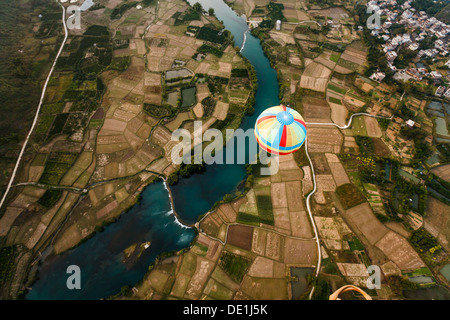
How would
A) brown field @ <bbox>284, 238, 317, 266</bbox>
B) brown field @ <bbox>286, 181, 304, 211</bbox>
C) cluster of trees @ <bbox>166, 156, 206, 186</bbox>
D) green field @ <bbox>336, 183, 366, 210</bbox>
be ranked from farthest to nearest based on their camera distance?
cluster of trees @ <bbox>166, 156, 206, 186</bbox> < green field @ <bbox>336, 183, 366, 210</bbox> < brown field @ <bbox>286, 181, 304, 211</bbox> < brown field @ <bbox>284, 238, 317, 266</bbox>

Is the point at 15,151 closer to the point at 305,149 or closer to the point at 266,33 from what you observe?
the point at 305,149

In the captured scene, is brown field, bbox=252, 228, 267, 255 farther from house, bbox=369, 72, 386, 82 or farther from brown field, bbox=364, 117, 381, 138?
house, bbox=369, 72, 386, 82

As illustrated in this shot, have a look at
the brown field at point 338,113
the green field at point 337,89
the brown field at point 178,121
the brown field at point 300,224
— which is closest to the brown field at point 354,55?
the green field at point 337,89

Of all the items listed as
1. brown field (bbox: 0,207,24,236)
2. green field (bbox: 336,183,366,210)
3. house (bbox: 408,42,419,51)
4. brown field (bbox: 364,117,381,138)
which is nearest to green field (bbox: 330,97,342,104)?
brown field (bbox: 364,117,381,138)

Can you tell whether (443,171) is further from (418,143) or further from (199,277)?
(199,277)

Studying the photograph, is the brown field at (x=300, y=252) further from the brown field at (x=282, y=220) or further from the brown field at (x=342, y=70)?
the brown field at (x=342, y=70)

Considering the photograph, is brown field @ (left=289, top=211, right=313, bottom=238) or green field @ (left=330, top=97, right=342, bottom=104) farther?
green field @ (left=330, top=97, right=342, bottom=104)

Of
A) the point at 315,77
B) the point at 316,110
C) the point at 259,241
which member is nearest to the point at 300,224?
the point at 259,241
